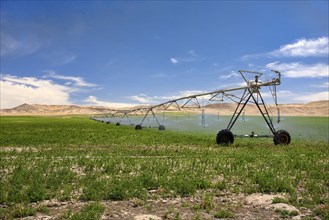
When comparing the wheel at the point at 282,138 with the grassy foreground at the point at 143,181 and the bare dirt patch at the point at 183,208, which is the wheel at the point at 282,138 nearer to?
the grassy foreground at the point at 143,181

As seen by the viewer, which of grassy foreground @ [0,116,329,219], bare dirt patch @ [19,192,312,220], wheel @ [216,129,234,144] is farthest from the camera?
wheel @ [216,129,234,144]

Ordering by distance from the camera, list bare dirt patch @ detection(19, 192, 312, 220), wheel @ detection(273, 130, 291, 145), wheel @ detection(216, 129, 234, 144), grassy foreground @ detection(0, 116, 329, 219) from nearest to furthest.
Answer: bare dirt patch @ detection(19, 192, 312, 220) < grassy foreground @ detection(0, 116, 329, 219) < wheel @ detection(216, 129, 234, 144) < wheel @ detection(273, 130, 291, 145)

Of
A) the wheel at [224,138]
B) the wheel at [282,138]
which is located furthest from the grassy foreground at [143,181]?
the wheel at [282,138]

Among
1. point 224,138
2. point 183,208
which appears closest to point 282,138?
point 224,138

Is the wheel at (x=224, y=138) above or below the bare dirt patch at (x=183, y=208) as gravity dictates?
above

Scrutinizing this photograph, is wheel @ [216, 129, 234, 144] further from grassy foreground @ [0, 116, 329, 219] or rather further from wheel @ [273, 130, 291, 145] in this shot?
grassy foreground @ [0, 116, 329, 219]

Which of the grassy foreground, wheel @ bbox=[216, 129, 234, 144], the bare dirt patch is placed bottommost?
the bare dirt patch

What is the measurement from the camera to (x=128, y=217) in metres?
10.0

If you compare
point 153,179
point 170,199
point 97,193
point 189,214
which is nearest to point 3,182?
point 97,193

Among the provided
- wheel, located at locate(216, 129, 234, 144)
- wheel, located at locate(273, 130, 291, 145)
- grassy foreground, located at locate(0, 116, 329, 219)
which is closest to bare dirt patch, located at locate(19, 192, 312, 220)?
grassy foreground, located at locate(0, 116, 329, 219)

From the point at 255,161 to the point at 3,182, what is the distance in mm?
12845

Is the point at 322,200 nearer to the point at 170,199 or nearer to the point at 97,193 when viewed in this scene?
the point at 170,199

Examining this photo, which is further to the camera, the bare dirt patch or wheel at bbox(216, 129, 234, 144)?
wheel at bbox(216, 129, 234, 144)

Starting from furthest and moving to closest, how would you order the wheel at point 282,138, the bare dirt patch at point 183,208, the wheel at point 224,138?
the wheel at point 282,138
the wheel at point 224,138
the bare dirt patch at point 183,208
